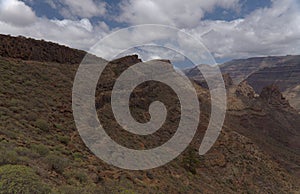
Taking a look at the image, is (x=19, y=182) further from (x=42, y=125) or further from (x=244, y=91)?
(x=244, y=91)

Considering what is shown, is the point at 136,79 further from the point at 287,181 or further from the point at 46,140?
the point at 46,140

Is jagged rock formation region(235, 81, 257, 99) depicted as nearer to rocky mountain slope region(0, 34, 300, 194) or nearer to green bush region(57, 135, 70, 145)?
rocky mountain slope region(0, 34, 300, 194)

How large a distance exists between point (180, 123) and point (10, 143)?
2812 centimetres

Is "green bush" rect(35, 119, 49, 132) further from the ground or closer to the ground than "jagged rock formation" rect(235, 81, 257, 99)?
closer to the ground

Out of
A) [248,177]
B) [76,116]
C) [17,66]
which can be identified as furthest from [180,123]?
[17,66]

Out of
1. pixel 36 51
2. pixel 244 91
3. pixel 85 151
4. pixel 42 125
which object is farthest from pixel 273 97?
pixel 42 125

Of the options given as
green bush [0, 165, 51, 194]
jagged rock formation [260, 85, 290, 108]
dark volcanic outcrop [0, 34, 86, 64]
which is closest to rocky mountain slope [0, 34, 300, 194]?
green bush [0, 165, 51, 194]

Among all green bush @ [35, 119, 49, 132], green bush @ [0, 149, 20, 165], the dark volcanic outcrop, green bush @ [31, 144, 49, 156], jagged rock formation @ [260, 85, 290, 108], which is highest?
jagged rock formation @ [260, 85, 290, 108]

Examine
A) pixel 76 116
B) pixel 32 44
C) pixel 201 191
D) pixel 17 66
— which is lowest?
pixel 201 191

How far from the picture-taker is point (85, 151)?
62.3 ft

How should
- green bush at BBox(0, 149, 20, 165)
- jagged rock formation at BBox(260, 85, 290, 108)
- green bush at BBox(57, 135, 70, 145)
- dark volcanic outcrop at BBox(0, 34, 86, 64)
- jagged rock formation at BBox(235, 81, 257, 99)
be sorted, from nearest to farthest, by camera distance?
1. green bush at BBox(0, 149, 20, 165)
2. green bush at BBox(57, 135, 70, 145)
3. dark volcanic outcrop at BBox(0, 34, 86, 64)
4. jagged rock formation at BBox(260, 85, 290, 108)
5. jagged rock formation at BBox(235, 81, 257, 99)

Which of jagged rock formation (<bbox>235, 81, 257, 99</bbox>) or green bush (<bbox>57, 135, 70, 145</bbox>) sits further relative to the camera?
jagged rock formation (<bbox>235, 81, 257, 99</bbox>)

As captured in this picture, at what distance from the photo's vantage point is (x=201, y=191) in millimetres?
23078

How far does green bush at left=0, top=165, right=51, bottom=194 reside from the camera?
925cm
